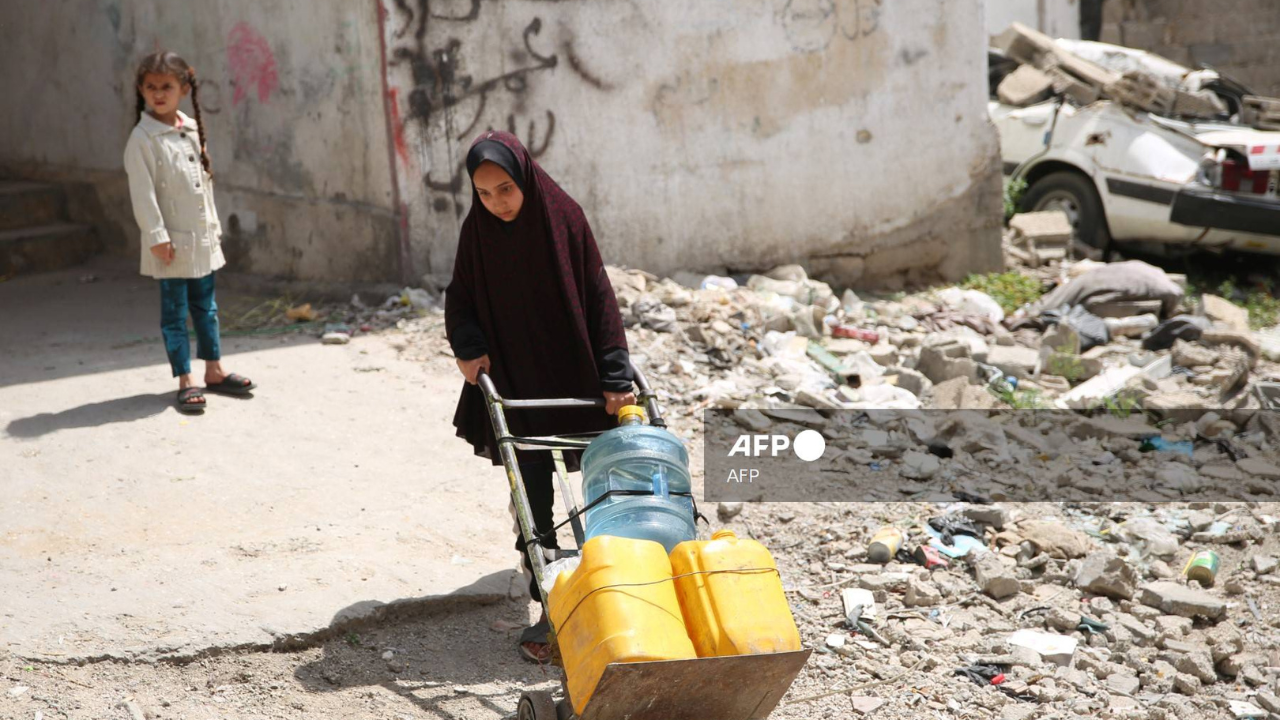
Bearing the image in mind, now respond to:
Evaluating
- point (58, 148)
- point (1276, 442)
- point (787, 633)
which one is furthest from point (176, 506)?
point (58, 148)

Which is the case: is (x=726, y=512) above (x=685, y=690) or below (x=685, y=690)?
below

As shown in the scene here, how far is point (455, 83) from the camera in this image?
679cm

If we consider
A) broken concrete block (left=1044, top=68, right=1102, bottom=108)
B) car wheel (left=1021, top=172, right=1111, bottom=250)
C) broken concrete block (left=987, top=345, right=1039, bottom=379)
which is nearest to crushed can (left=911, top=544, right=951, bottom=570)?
broken concrete block (left=987, top=345, right=1039, bottom=379)

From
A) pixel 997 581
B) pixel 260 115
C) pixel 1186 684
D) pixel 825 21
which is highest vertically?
pixel 825 21

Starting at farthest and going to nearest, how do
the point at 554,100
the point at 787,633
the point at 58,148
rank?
the point at 58,148 → the point at 554,100 → the point at 787,633

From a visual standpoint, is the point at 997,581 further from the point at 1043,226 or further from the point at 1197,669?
the point at 1043,226

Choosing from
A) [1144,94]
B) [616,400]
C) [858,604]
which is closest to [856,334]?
[858,604]

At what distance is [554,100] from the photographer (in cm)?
709

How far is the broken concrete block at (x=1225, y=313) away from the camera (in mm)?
7645

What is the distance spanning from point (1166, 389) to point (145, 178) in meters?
5.45

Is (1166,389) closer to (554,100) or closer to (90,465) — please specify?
(554,100)

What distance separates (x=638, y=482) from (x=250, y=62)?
5529mm

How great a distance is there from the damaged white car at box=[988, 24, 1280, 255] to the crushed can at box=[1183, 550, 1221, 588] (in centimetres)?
509

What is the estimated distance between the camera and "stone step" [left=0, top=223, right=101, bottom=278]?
8242mm
